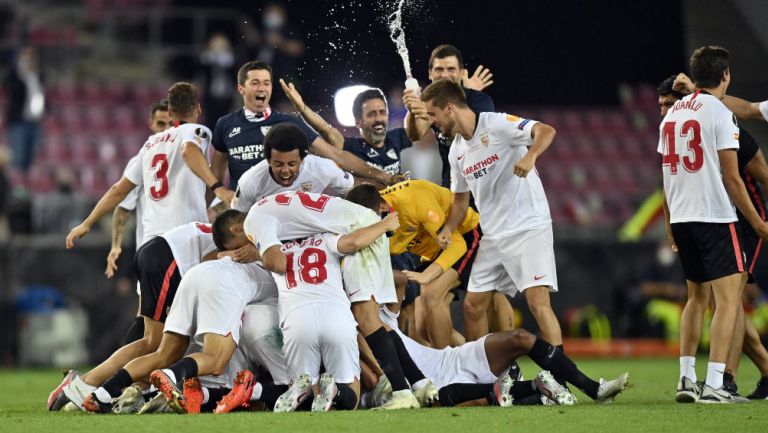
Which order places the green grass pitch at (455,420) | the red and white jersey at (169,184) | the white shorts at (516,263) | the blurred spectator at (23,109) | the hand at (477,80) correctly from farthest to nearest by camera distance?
the blurred spectator at (23,109), the red and white jersey at (169,184), the hand at (477,80), the white shorts at (516,263), the green grass pitch at (455,420)

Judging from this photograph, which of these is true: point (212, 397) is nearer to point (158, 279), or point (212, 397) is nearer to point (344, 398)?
point (344, 398)

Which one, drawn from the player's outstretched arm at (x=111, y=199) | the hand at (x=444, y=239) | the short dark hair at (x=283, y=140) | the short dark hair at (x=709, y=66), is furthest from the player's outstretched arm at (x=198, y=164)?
the short dark hair at (x=709, y=66)

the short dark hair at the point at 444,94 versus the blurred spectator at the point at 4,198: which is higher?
the short dark hair at the point at 444,94

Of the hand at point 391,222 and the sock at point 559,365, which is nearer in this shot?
the sock at point 559,365

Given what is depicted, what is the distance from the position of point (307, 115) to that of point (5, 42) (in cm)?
1113

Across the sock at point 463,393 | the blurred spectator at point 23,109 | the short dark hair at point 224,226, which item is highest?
the blurred spectator at point 23,109

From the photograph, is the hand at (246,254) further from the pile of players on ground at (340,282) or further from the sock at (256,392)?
the sock at (256,392)

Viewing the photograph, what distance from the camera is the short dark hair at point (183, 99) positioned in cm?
916

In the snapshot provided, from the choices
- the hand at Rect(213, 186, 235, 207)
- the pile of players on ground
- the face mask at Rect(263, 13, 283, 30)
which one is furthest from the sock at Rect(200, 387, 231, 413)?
the face mask at Rect(263, 13, 283, 30)

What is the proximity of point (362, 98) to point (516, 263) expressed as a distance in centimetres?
206

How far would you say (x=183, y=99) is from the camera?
917 centimetres

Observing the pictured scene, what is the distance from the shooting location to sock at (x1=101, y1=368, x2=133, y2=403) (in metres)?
7.07

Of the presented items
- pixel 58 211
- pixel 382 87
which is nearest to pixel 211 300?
pixel 382 87

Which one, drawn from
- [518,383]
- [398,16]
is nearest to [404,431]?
[518,383]
